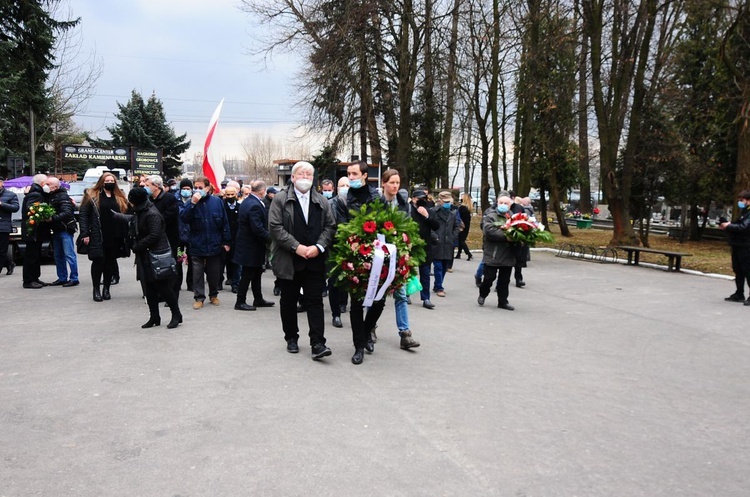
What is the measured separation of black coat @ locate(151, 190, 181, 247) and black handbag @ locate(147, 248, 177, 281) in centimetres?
173

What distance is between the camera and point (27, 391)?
5.59m

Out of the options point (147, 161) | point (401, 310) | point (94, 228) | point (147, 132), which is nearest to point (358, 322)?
point (401, 310)

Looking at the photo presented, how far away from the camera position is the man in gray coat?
6621 millimetres

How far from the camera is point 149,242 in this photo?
805 cm

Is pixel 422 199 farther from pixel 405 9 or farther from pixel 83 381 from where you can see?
pixel 405 9

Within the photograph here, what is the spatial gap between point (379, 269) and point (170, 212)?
482 cm

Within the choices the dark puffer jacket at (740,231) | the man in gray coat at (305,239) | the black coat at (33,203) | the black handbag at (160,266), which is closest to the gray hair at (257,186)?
the black handbag at (160,266)

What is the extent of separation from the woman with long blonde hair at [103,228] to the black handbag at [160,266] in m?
2.43

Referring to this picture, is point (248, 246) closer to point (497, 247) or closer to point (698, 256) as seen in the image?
point (497, 247)

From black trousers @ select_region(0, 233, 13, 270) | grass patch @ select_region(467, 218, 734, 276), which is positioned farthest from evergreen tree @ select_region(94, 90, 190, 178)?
black trousers @ select_region(0, 233, 13, 270)

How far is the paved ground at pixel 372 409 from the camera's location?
4074 millimetres

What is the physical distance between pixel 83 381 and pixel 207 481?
255cm

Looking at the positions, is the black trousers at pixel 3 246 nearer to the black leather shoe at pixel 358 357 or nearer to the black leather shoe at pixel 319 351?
the black leather shoe at pixel 319 351

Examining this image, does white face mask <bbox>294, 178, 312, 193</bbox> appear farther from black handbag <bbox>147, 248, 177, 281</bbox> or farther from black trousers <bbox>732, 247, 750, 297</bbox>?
black trousers <bbox>732, 247, 750, 297</bbox>
